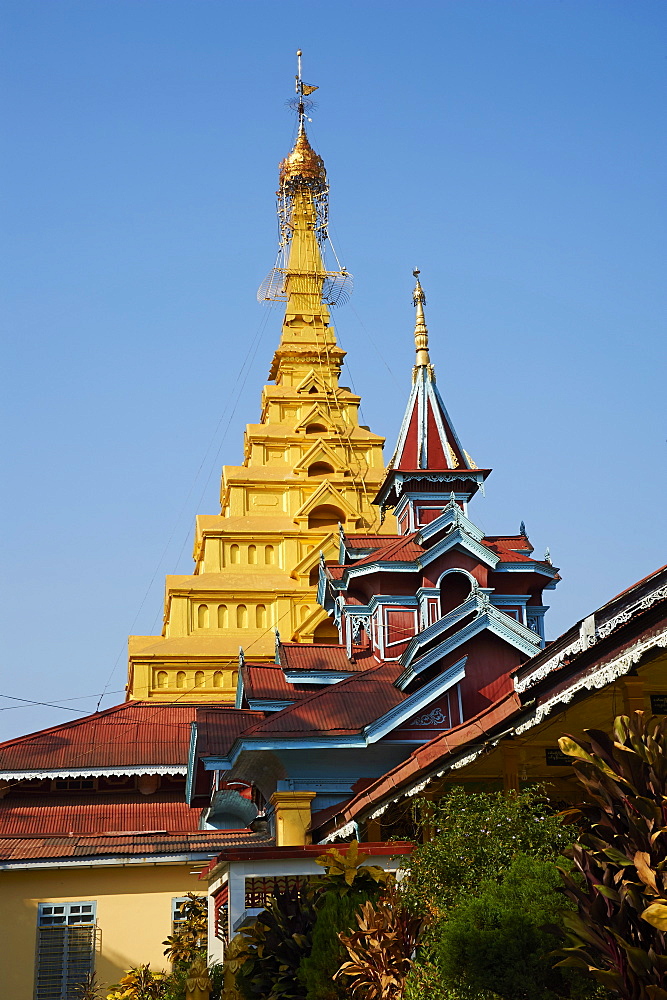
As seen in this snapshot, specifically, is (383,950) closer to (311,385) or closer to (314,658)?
(314,658)

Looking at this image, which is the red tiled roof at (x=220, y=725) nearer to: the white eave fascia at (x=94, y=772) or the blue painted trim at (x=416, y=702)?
the blue painted trim at (x=416, y=702)

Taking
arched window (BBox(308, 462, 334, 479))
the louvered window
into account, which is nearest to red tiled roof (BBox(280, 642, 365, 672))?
the louvered window

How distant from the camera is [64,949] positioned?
2039 centimetres

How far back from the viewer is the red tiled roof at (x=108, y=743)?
26078mm

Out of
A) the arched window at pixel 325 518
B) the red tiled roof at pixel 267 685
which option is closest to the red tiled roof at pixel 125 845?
the red tiled roof at pixel 267 685

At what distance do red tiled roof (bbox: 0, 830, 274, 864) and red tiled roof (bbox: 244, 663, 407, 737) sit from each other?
2049mm

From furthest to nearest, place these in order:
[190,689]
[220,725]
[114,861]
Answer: [190,689], [220,725], [114,861]

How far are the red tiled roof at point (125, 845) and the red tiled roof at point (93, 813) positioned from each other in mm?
1817

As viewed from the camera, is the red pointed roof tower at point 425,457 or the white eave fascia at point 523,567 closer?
the white eave fascia at point 523,567

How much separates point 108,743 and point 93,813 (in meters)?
1.66

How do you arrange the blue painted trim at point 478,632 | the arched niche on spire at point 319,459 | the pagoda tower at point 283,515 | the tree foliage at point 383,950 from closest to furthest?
the tree foliage at point 383,950, the blue painted trim at point 478,632, the pagoda tower at point 283,515, the arched niche on spire at point 319,459

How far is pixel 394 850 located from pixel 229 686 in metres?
20.5

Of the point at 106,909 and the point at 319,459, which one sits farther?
the point at 319,459

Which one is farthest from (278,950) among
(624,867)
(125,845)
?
(125,845)
